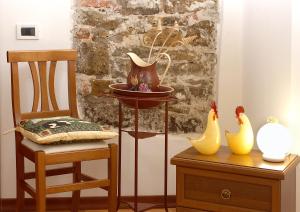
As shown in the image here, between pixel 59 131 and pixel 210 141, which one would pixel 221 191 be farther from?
pixel 59 131

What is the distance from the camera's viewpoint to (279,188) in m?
2.41

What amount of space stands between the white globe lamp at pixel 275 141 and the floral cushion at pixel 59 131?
86cm

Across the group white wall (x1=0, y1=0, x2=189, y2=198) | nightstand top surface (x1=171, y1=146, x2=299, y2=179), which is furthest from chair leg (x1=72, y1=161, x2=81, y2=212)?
nightstand top surface (x1=171, y1=146, x2=299, y2=179)

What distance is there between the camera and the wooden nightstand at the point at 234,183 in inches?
96.0

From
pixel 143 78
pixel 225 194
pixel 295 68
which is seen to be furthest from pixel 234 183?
pixel 143 78

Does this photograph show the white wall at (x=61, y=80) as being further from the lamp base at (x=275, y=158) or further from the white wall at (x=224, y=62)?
the lamp base at (x=275, y=158)

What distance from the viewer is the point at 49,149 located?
286 centimetres

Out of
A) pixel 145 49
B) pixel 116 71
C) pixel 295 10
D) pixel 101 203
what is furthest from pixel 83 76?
pixel 295 10

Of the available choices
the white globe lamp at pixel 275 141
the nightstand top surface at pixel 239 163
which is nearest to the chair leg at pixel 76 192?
the nightstand top surface at pixel 239 163

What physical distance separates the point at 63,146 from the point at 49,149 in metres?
0.08

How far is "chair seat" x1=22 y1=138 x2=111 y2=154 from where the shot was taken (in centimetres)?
286

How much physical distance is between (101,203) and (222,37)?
131cm

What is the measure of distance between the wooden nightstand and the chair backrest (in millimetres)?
921

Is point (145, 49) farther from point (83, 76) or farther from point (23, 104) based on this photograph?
point (23, 104)
